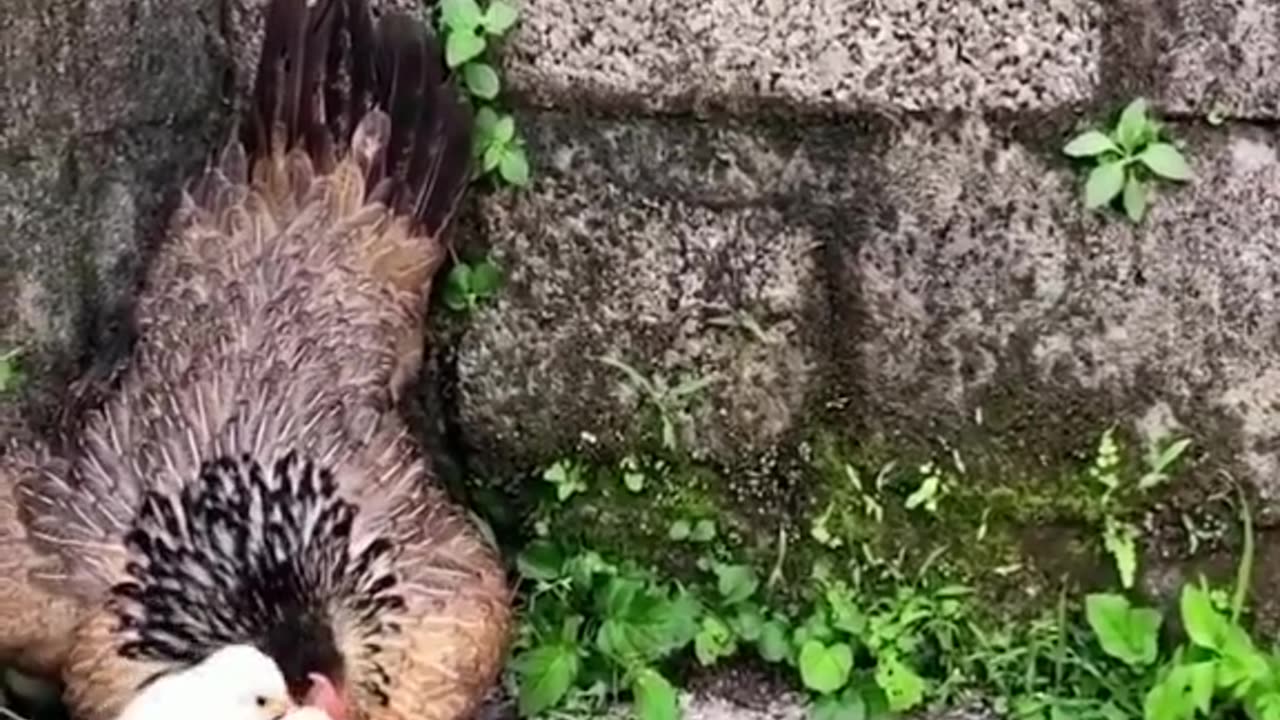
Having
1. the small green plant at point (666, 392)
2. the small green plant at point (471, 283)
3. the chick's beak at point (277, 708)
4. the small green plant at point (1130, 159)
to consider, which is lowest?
the chick's beak at point (277, 708)

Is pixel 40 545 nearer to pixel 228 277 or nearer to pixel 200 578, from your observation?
pixel 200 578

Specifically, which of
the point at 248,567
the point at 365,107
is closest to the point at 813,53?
the point at 365,107

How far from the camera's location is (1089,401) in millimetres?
3115

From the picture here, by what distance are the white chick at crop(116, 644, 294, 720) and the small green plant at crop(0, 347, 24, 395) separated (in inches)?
21.6

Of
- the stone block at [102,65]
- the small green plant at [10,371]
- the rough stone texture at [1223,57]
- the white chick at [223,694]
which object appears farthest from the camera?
the small green plant at [10,371]

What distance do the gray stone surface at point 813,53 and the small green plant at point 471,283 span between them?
25 cm

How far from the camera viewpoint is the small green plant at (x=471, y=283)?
3.28 metres

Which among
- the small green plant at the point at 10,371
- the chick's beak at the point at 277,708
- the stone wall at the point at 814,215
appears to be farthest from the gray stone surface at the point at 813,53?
the chick's beak at the point at 277,708

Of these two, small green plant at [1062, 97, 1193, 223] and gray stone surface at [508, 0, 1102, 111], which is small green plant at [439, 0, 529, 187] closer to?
gray stone surface at [508, 0, 1102, 111]

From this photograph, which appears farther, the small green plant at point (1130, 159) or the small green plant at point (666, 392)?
the small green plant at point (666, 392)

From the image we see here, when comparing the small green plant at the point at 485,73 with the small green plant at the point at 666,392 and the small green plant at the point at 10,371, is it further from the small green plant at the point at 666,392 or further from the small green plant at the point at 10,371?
the small green plant at the point at 10,371

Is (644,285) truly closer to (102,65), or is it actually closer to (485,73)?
(485,73)

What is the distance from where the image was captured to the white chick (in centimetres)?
280

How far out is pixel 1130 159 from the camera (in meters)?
3.00
